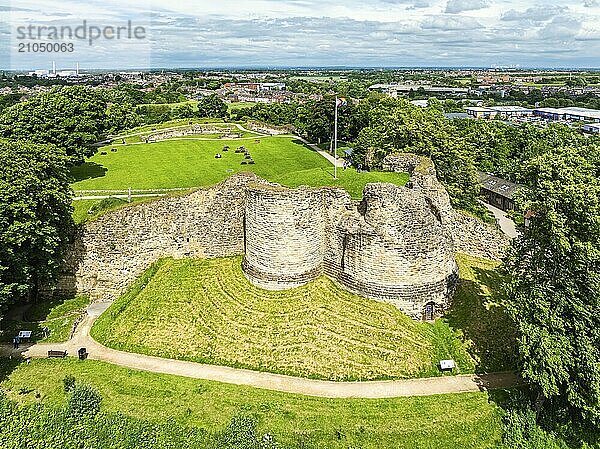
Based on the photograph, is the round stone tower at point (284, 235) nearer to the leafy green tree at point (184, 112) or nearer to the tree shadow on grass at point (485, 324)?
the tree shadow on grass at point (485, 324)

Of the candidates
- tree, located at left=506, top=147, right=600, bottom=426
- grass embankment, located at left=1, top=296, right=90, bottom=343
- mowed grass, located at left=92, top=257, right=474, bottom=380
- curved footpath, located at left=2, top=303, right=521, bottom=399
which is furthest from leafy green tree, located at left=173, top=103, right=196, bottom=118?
tree, located at left=506, top=147, right=600, bottom=426

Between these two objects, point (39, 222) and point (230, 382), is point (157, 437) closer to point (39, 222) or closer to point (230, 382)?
point (230, 382)

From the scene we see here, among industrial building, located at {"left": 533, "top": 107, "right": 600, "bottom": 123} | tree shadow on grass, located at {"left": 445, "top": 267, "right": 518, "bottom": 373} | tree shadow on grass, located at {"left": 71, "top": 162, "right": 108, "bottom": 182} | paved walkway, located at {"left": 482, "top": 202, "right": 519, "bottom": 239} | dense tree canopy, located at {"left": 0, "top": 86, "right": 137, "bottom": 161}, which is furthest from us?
industrial building, located at {"left": 533, "top": 107, "right": 600, "bottom": 123}

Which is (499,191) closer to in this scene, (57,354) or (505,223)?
(505,223)

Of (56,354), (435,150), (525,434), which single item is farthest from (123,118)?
(525,434)

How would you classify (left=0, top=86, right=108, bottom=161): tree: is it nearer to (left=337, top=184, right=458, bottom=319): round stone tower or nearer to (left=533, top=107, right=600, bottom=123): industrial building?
(left=337, top=184, right=458, bottom=319): round stone tower

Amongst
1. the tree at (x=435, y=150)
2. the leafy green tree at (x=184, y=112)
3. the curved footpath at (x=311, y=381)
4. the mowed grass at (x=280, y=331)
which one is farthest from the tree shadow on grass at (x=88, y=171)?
the leafy green tree at (x=184, y=112)
